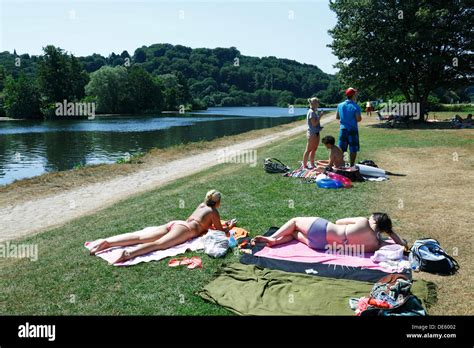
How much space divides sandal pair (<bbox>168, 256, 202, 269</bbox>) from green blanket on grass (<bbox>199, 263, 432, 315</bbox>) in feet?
1.89

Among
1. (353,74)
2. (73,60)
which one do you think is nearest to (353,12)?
(353,74)

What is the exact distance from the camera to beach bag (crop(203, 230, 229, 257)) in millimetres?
7137

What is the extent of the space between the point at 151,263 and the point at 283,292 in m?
2.55

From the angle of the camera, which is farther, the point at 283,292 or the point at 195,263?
the point at 195,263

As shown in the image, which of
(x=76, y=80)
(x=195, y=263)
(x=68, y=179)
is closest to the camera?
(x=195, y=263)

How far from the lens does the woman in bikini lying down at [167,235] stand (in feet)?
24.2

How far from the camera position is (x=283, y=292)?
5.73 m

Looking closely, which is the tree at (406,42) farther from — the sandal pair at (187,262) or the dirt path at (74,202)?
the sandal pair at (187,262)

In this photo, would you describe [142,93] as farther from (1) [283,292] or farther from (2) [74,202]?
(1) [283,292]

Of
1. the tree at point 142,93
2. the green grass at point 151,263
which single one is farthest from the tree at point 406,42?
the tree at point 142,93

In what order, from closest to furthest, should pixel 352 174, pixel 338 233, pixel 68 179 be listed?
pixel 338 233 < pixel 352 174 < pixel 68 179

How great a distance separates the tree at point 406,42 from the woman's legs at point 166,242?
31321mm

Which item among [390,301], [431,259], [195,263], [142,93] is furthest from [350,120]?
[142,93]

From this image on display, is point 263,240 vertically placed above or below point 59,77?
below
